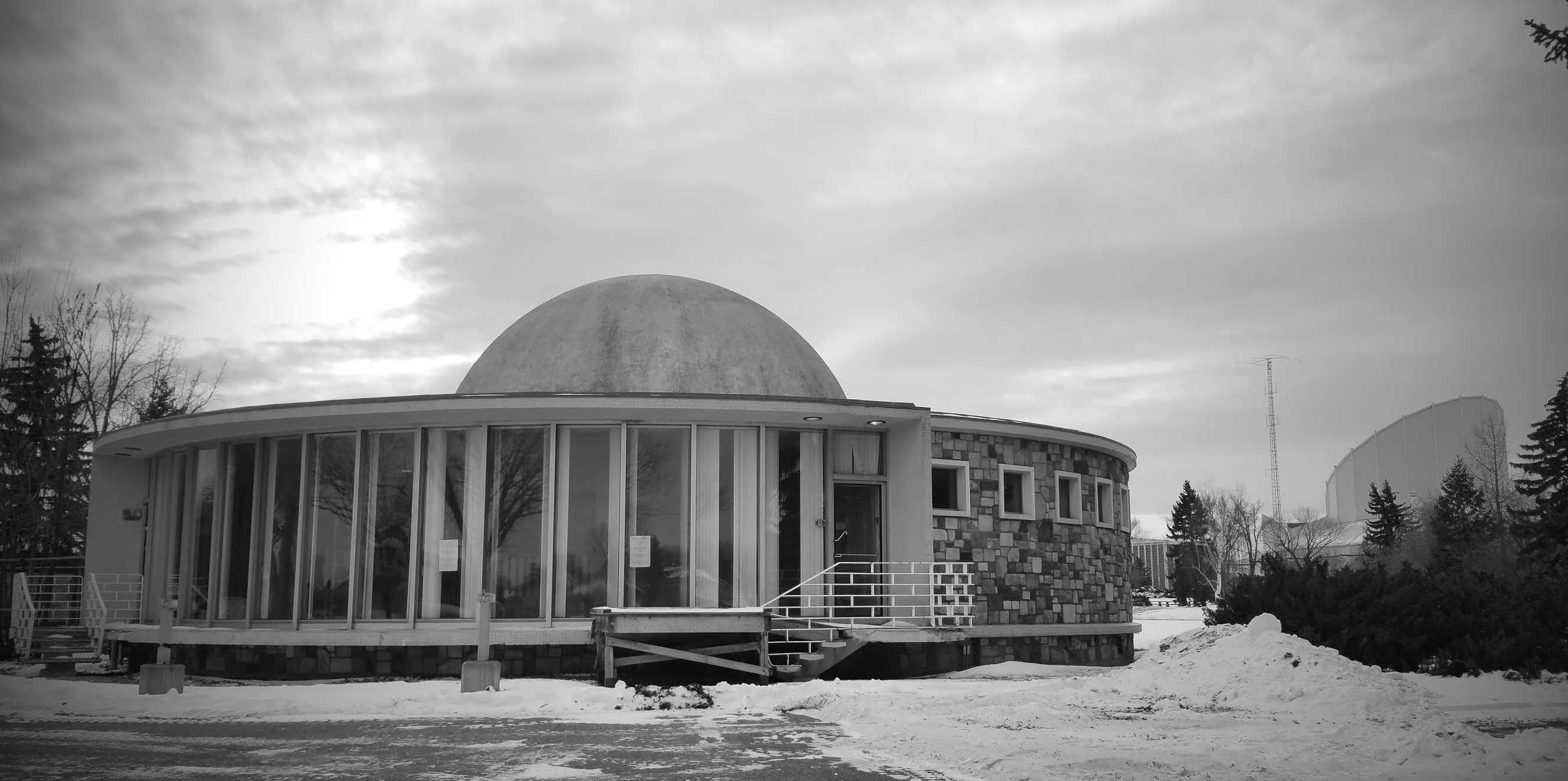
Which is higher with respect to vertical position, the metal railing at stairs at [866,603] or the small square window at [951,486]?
the small square window at [951,486]

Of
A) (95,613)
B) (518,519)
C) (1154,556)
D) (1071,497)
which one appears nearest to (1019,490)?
(1071,497)

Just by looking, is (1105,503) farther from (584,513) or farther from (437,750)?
(437,750)

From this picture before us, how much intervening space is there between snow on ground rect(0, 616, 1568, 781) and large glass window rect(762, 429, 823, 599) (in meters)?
3.18

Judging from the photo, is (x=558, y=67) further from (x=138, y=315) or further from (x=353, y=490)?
(x=138, y=315)

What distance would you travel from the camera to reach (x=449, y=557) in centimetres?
1706

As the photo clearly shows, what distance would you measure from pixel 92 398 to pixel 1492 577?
3260 cm

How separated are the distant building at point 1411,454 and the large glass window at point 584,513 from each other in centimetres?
5174

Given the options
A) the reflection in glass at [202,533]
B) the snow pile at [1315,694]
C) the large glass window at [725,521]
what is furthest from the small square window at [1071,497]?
the reflection in glass at [202,533]

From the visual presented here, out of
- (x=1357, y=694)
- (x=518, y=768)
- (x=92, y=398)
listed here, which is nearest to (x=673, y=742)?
(x=518, y=768)

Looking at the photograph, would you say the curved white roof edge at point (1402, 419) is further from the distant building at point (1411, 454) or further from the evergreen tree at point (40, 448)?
the evergreen tree at point (40, 448)

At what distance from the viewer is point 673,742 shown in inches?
383

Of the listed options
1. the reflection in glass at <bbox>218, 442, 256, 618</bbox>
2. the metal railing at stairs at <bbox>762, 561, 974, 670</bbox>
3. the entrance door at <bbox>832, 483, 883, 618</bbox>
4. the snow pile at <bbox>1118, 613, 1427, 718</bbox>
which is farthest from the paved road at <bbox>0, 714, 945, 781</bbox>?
the reflection in glass at <bbox>218, 442, 256, 618</bbox>

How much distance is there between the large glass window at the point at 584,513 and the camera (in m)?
16.9

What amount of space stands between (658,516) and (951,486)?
4.88 meters
